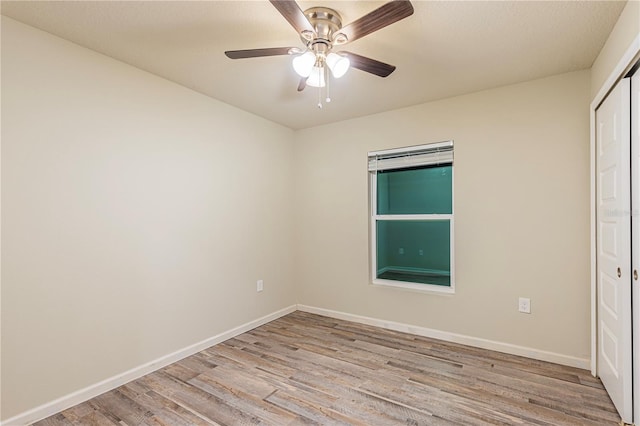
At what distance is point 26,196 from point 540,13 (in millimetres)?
3210

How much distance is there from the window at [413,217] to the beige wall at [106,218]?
1530 millimetres

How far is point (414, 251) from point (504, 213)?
1062 mm

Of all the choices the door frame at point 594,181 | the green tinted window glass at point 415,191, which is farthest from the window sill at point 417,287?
the door frame at point 594,181

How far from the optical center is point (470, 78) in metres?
2.64

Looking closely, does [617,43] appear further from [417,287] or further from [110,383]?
[110,383]

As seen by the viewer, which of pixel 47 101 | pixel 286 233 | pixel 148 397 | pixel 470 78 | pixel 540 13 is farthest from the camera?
pixel 286 233

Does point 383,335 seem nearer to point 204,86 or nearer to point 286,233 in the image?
point 286,233

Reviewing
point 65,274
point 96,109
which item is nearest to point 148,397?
point 65,274

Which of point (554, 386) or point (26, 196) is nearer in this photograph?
point (26, 196)

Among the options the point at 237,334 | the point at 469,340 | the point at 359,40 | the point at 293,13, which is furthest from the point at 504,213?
the point at 237,334

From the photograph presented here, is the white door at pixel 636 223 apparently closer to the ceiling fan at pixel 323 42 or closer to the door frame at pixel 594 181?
the door frame at pixel 594 181

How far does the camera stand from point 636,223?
5.61ft

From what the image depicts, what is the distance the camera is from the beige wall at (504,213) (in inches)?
100

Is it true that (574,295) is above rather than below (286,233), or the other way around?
below
